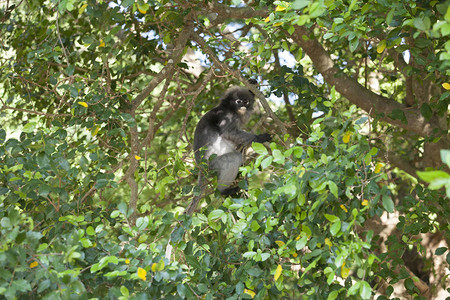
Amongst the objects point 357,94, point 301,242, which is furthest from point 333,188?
point 357,94

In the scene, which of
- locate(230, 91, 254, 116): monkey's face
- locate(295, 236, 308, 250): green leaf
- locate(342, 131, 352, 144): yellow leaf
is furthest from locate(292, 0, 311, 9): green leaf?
locate(230, 91, 254, 116): monkey's face

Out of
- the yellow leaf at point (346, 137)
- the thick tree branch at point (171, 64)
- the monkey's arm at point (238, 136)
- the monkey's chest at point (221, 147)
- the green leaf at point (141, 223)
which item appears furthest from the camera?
the monkey's chest at point (221, 147)

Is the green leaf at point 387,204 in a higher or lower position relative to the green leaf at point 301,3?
lower

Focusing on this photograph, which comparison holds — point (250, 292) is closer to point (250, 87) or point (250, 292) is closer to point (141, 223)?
point (141, 223)

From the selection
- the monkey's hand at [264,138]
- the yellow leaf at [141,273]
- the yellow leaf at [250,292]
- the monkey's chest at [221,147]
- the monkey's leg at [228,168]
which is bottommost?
the yellow leaf at [250,292]

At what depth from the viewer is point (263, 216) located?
7.97ft

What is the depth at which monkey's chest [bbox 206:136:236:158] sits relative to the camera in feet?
15.8

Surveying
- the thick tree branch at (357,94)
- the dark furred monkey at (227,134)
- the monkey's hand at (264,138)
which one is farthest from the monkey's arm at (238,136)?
the thick tree branch at (357,94)

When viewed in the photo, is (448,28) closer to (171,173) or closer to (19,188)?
(171,173)

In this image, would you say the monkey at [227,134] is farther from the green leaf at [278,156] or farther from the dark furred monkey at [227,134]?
the green leaf at [278,156]

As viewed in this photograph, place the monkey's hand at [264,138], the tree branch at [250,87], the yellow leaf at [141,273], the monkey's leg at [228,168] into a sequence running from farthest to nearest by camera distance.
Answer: the monkey's leg at [228,168]
the monkey's hand at [264,138]
the tree branch at [250,87]
the yellow leaf at [141,273]

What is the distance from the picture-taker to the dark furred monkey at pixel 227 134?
4.57m

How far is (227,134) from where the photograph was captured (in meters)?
4.75

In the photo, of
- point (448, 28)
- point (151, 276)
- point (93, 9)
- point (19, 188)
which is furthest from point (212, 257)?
point (93, 9)
